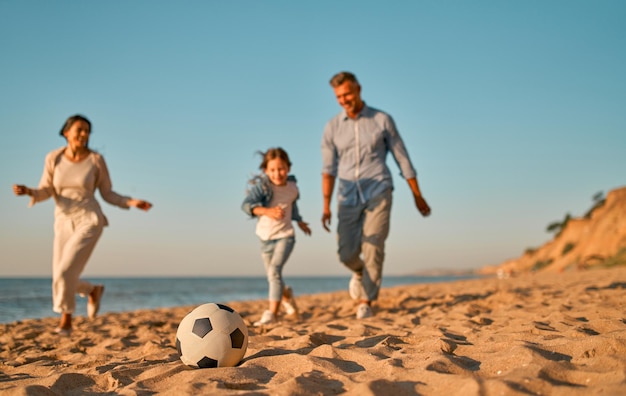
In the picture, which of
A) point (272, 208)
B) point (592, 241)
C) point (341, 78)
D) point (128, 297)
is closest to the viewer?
point (272, 208)

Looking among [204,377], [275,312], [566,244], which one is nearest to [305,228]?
[275,312]

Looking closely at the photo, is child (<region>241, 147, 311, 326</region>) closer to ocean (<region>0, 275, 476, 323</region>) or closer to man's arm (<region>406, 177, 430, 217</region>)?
man's arm (<region>406, 177, 430, 217</region>)

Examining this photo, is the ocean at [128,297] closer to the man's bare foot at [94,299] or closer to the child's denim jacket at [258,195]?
the man's bare foot at [94,299]

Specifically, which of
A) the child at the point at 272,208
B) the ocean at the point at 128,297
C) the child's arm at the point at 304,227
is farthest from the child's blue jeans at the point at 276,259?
the ocean at the point at 128,297

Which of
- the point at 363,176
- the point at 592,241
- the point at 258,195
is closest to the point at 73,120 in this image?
the point at 258,195

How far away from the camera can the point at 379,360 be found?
281 centimetres

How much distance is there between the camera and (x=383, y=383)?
2215 mm

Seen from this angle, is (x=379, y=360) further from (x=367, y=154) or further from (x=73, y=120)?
(x=73, y=120)

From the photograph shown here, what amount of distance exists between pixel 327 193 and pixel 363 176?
23.3 inches

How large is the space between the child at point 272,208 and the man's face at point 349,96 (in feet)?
2.77

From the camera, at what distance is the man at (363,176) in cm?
569

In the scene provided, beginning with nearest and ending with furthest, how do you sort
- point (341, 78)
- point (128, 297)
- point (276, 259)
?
1. point (276, 259)
2. point (341, 78)
3. point (128, 297)

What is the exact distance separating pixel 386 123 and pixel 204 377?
12.7 feet

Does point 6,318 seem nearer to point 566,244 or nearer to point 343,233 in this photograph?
point 343,233
